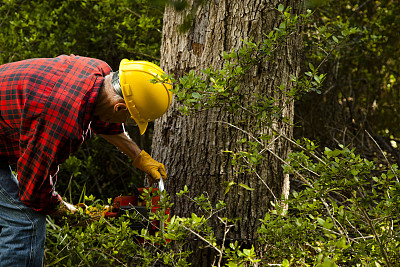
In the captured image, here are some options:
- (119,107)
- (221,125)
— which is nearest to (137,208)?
(119,107)

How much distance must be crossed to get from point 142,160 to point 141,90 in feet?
1.94

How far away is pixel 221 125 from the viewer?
2852 millimetres

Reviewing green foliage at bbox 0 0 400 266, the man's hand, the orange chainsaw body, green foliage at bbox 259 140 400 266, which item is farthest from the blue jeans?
green foliage at bbox 259 140 400 266

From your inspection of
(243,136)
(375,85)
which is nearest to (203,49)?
(243,136)

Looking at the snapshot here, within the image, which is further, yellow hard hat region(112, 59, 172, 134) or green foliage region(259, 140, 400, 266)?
yellow hard hat region(112, 59, 172, 134)

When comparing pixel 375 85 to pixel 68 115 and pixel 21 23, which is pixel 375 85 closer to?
pixel 21 23

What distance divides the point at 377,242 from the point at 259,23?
1.48 metres

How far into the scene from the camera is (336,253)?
1833 mm

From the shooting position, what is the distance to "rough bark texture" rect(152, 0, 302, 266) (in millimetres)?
2781

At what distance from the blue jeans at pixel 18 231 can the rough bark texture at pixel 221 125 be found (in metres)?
0.89

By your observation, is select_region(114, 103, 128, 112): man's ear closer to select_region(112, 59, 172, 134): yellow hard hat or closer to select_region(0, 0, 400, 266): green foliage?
select_region(112, 59, 172, 134): yellow hard hat

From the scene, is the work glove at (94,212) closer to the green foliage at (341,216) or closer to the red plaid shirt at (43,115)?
the red plaid shirt at (43,115)

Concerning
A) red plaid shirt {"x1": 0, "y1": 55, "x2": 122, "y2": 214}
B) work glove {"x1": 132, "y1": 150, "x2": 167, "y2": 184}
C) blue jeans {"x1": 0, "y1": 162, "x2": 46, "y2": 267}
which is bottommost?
blue jeans {"x1": 0, "y1": 162, "x2": 46, "y2": 267}

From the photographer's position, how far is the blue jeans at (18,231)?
2463 mm
